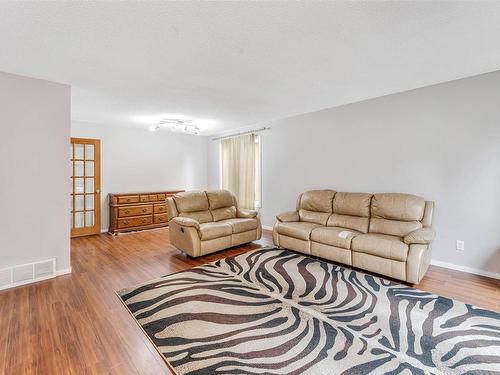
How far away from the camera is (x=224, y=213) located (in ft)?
15.3

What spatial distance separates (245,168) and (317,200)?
214cm

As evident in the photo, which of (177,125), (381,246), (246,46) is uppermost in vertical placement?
(177,125)

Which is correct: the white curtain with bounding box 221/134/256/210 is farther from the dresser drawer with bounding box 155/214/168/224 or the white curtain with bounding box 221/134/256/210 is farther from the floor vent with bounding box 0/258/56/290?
the floor vent with bounding box 0/258/56/290

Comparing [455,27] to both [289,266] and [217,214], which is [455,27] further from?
[217,214]

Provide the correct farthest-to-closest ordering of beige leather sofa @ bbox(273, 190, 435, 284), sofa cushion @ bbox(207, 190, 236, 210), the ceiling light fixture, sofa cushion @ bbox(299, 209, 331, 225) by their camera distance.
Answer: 1. the ceiling light fixture
2. sofa cushion @ bbox(207, 190, 236, 210)
3. sofa cushion @ bbox(299, 209, 331, 225)
4. beige leather sofa @ bbox(273, 190, 435, 284)

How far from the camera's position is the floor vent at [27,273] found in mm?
2771

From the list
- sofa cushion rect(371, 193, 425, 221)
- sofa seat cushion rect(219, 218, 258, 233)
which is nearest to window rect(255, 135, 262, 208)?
sofa seat cushion rect(219, 218, 258, 233)

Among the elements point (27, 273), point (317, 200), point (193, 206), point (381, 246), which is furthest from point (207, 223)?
point (381, 246)

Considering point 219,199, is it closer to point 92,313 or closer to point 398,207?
point 92,313

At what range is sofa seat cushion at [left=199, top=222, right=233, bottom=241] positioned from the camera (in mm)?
3717

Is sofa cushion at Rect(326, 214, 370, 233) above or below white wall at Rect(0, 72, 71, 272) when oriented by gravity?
below

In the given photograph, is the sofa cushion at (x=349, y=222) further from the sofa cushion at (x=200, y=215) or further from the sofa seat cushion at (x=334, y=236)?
the sofa cushion at (x=200, y=215)

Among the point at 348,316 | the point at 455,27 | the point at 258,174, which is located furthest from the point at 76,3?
the point at 258,174

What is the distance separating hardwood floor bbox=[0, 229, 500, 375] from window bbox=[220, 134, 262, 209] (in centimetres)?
197
